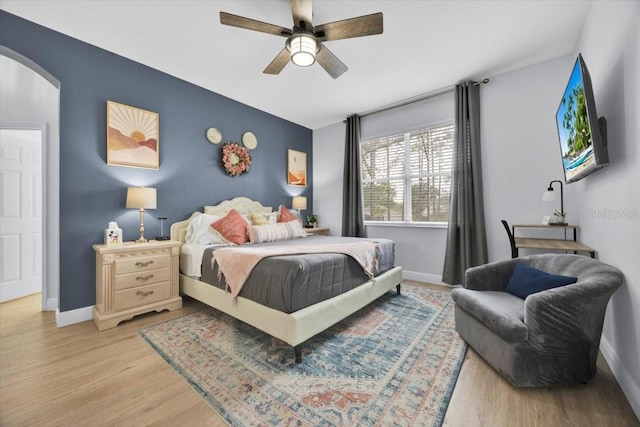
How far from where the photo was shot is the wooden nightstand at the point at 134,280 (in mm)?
2465

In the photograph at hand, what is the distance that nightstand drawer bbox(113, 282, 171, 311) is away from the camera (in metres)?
2.53

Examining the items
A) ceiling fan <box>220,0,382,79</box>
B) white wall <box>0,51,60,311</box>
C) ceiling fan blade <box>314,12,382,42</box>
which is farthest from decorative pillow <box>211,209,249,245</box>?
ceiling fan blade <box>314,12,382,42</box>

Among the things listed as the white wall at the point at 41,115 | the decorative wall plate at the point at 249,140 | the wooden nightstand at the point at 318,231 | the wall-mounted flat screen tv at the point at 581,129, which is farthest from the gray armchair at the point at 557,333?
the white wall at the point at 41,115

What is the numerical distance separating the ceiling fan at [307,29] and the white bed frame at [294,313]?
2129 mm

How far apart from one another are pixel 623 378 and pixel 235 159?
445 cm

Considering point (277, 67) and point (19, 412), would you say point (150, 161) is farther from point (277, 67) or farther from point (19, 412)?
point (19, 412)

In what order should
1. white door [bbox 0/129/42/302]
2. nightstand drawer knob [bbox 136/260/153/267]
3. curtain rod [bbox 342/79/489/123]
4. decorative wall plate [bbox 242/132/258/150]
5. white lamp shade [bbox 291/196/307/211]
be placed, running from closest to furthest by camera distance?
nightstand drawer knob [bbox 136/260/153/267] < white door [bbox 0/129/42/302] < curtain rod [bbox 342/79/489/123] < decorative wall plate [bbox 242/132/258/150] < white lamp shade [bbox 291/196/307/211]

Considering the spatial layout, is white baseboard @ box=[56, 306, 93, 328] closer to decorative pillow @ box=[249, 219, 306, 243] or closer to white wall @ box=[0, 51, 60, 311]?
white wall @ box=[0, 51, 60, 311]

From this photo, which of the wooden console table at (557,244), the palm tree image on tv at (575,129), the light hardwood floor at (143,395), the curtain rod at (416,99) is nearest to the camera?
the light hardwood floor at (143,395)

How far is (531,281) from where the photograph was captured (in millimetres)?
1961

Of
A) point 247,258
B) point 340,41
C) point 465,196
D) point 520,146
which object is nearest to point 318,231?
point 465,196

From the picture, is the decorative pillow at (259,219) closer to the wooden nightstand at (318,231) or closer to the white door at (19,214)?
the wooden nightstand at (318,231)

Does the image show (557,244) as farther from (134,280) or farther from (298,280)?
(134,280)

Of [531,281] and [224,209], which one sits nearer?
[531,281]
